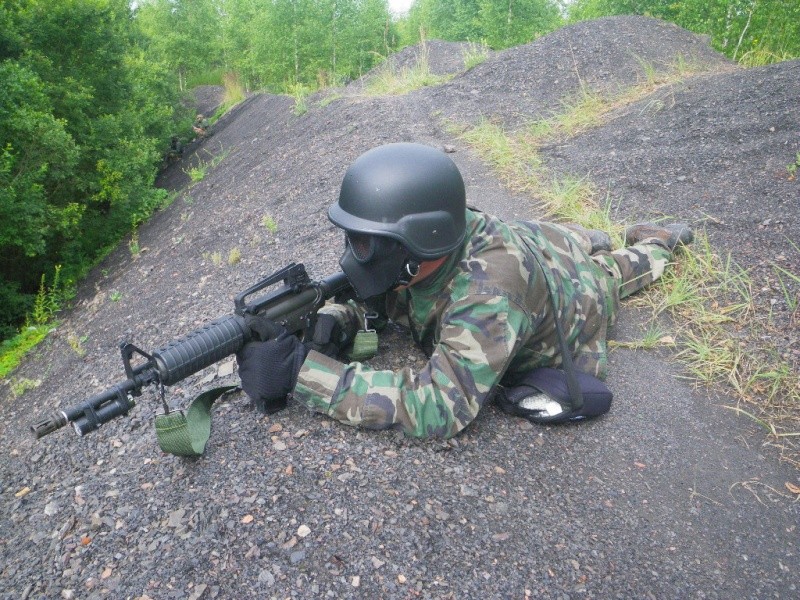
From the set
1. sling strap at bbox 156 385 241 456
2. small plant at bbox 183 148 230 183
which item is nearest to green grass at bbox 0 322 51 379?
small plant at bbox 183 148 230 183

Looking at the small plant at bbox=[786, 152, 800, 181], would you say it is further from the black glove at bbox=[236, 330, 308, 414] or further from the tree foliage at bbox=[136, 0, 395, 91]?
the tree foliage at bbox=[136, 0, 395, 91]

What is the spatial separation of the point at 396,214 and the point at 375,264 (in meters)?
0.26

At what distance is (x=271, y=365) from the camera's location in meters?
2.71

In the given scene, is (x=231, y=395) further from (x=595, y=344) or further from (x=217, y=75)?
(x=217, y=75)

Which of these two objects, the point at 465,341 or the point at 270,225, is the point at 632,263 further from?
the point at 270,225

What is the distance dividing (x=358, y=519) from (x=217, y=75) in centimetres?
2625

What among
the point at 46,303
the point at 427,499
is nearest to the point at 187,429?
the point at 427,499

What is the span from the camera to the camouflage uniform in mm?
2643

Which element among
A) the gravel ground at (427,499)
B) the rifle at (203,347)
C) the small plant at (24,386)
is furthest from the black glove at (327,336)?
the small plant at (24,386)

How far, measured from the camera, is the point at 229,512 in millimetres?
2502

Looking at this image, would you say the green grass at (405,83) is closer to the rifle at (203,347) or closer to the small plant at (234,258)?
the small plant at (234,258)

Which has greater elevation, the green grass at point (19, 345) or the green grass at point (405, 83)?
the green grass at point (405, 83)

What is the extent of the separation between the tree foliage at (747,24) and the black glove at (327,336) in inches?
337

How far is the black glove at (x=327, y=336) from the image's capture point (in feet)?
10.0
